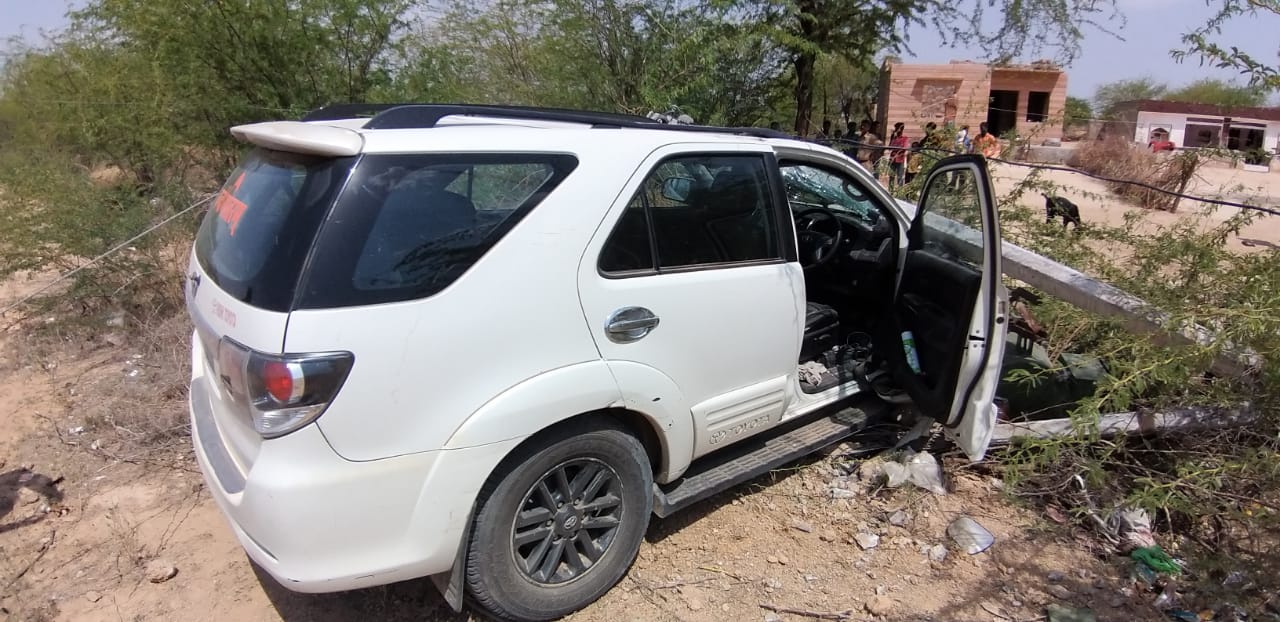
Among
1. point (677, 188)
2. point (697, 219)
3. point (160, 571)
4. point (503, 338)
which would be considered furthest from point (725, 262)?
point (160, 571)

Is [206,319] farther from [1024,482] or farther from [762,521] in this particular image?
[1024,482]

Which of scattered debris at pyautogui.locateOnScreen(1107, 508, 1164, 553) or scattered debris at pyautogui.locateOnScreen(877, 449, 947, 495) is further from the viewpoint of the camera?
scattered debris at pyautogui.locateOnScreen(877, 449, 947, 495)

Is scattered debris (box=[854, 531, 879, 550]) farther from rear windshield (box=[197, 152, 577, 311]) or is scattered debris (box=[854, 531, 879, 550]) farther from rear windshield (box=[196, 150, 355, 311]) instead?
Answer: rear windshield (box=[196, 150, 355, 311])

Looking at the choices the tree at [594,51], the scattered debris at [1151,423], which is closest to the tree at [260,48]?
the tree at [594,51]

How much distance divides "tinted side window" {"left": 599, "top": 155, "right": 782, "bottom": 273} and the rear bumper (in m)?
0.84

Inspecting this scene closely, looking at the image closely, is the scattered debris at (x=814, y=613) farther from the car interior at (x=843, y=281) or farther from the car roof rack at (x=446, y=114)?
the car roof rack at (x=446, y=114)

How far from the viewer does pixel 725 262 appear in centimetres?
276

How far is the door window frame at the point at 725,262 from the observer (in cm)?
238

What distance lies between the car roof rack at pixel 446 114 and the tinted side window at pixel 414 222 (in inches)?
8.6

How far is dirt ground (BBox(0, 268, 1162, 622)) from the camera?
2617mm

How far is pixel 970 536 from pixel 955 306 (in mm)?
1009

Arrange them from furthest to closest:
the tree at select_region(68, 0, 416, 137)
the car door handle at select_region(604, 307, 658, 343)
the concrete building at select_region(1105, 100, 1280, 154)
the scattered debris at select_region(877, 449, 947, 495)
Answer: the concrete building at select_region(1105, 100, 1280, 154)
the tree at select_region(68, 0, 416, 137)
the scattered debris at select_region(877, 449, 947, 495)
the car door handle at select_region(604, 307, 658, 343)

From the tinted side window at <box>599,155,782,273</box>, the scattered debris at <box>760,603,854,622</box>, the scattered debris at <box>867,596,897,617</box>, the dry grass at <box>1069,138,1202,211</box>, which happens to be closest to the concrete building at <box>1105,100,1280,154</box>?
the dry grass at <box>1069,138,1202,211</box>

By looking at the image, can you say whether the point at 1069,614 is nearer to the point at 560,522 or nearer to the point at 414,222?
the point at 560,522
